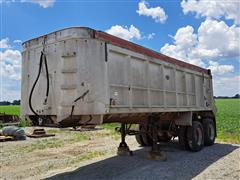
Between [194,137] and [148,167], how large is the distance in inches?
122

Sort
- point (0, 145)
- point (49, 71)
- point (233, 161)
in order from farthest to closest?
point (0, 145) → point (233, 161) → point (49, 71)

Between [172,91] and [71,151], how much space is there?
180 inches

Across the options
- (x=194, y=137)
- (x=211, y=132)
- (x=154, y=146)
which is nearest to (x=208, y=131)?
(x=211, y=132)

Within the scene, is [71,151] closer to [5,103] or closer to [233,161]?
[233,161]

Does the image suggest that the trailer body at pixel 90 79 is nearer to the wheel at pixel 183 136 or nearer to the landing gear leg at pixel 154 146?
the landing gear leg at pixel 154 146

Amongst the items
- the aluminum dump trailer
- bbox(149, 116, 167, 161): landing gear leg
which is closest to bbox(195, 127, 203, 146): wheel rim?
bbox(149, 116, 167, 161): landing gear leg

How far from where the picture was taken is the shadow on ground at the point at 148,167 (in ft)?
23.2

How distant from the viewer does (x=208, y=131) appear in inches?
463

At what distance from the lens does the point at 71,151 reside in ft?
35.4

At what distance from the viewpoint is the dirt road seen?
7.20 meters

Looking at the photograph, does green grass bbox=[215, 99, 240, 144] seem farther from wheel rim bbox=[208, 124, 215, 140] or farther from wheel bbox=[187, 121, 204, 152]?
wheel bbox=[187, 121, 204, 152]

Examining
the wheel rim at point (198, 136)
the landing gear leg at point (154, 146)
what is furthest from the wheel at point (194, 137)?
the landing gear leg at point (154, 146)

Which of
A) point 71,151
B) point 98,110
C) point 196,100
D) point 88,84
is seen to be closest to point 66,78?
point 88,84

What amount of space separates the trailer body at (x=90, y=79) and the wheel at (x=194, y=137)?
2.31 m
